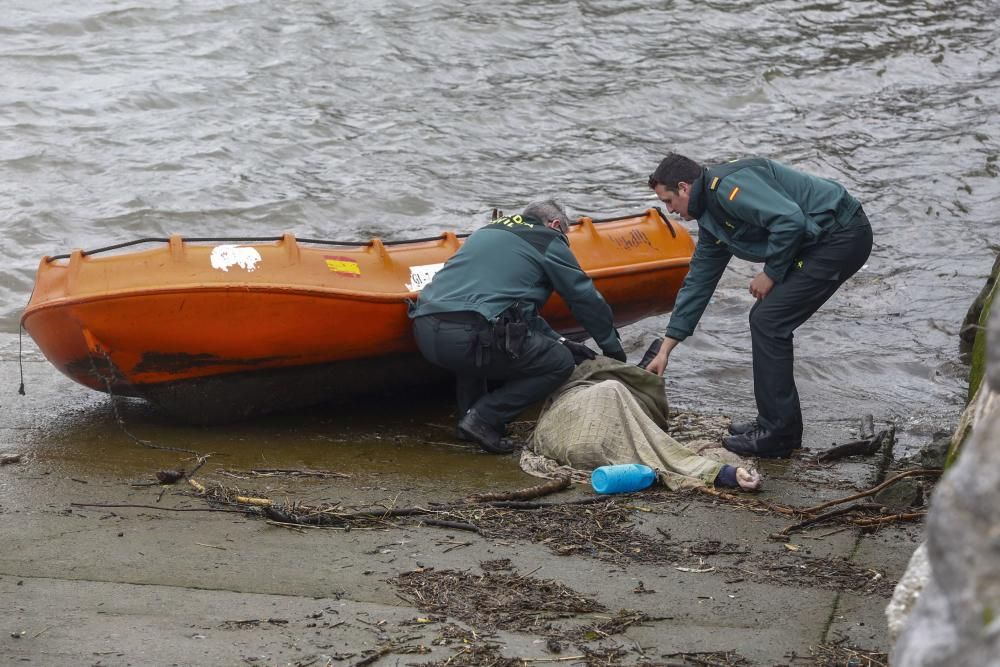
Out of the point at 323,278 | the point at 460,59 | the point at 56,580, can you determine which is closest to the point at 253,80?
the point at 460,59

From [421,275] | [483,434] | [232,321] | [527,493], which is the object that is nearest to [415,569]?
[527,493]

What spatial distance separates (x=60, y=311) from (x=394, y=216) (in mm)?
6130

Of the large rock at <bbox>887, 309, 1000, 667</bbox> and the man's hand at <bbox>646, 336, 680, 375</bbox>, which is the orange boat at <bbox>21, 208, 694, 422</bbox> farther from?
the large rock at <bbox>887, 309, 1000, 667</bbox>

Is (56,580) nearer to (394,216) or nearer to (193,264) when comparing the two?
(193,264)

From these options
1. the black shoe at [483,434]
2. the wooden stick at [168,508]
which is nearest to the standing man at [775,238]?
the black shoe at [483,434]

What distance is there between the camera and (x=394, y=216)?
1121cm

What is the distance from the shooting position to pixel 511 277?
5.46 metres

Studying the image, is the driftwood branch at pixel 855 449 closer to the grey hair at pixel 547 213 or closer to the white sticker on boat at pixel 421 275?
the grey hair at pixel 547 213

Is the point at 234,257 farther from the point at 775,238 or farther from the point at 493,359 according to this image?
the point at 775,238

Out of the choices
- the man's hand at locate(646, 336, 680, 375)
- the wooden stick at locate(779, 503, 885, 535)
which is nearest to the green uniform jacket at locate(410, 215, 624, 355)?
the man's hand at locate(646, 336, 680, 375)

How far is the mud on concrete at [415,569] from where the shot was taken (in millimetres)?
3014

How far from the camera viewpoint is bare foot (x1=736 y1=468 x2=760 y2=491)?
476 cm

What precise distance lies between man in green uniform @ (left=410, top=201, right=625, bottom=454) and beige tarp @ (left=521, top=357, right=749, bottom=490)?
0.21 metres

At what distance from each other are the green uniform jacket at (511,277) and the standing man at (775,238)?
0.60 metres
